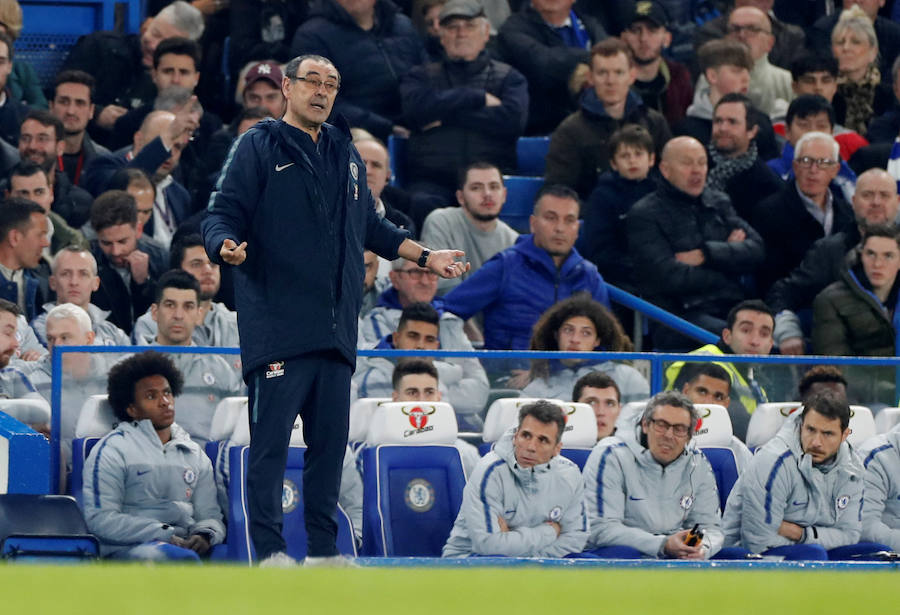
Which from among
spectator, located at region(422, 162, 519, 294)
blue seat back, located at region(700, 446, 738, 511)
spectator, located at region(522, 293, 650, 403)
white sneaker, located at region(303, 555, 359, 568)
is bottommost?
white sneaker, located at region(303, 555, 359, 568)

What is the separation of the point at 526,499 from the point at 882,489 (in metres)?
1.99

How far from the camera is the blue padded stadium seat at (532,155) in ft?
46.6

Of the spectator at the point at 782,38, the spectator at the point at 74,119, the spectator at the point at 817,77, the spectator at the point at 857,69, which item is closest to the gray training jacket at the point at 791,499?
the spectator at the point at 817,77

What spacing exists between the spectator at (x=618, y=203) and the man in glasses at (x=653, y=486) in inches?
118

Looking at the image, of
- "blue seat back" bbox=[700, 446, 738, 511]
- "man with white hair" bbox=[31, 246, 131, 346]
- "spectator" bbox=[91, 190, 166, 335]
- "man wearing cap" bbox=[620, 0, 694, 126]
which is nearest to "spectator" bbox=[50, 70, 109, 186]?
"spectator" bbox=[91, 190, 166, 335]

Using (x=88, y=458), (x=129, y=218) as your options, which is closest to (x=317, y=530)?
(x=88, y=458)

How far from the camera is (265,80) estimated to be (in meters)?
13.4

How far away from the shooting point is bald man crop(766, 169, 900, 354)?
1270 cm

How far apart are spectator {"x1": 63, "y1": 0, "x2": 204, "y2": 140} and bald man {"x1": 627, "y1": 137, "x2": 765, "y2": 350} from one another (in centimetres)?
367

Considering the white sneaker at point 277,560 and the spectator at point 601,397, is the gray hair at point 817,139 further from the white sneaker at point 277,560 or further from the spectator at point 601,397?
the white sneaker at point 277,560

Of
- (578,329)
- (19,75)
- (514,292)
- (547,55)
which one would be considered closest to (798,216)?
(547,55)

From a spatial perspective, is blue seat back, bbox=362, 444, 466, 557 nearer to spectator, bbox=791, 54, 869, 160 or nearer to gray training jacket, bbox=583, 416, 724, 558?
gray training jacket, bbox=583, 416, 724, 558

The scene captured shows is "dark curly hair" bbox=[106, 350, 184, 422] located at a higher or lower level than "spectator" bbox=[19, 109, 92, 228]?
lower

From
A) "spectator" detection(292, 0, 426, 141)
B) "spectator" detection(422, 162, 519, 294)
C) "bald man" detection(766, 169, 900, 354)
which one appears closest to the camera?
"spectator" detection(422, 162, 519, 294)
